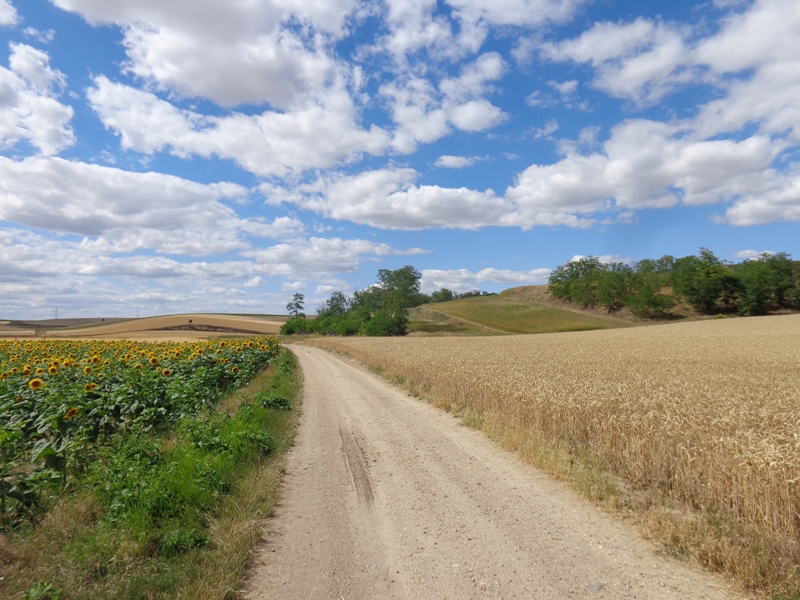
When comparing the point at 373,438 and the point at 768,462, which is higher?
the point at 768,462

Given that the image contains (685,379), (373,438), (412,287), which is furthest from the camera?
(412,287)

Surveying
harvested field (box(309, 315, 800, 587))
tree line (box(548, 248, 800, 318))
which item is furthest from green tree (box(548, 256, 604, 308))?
harvested field (box(309, 315, 800, 587))

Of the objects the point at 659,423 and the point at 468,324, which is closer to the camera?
the point at 659,423

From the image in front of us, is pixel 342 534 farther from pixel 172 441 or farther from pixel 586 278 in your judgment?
pixel 586 278

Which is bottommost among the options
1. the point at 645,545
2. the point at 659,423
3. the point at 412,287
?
the point at 645,545

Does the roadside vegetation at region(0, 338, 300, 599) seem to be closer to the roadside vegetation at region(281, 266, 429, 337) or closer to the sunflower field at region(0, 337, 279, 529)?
the sunflower field at region(0, 337, 279, 529)

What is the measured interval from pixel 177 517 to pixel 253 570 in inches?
66.0

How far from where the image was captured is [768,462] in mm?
5777

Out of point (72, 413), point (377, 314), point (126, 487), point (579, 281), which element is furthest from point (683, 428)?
point (579, 281)

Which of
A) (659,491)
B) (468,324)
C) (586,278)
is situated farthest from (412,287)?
(659,491)

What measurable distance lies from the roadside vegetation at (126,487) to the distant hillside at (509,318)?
287 ft

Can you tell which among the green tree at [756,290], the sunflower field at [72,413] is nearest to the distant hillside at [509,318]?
the green tree at [756,290]

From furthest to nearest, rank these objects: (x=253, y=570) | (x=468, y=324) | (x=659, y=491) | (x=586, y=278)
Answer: (x=586, y=278), (x=468, y=324), (x=659, y=491), (x=253, y=570)

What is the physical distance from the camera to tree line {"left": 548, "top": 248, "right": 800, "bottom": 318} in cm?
9388
